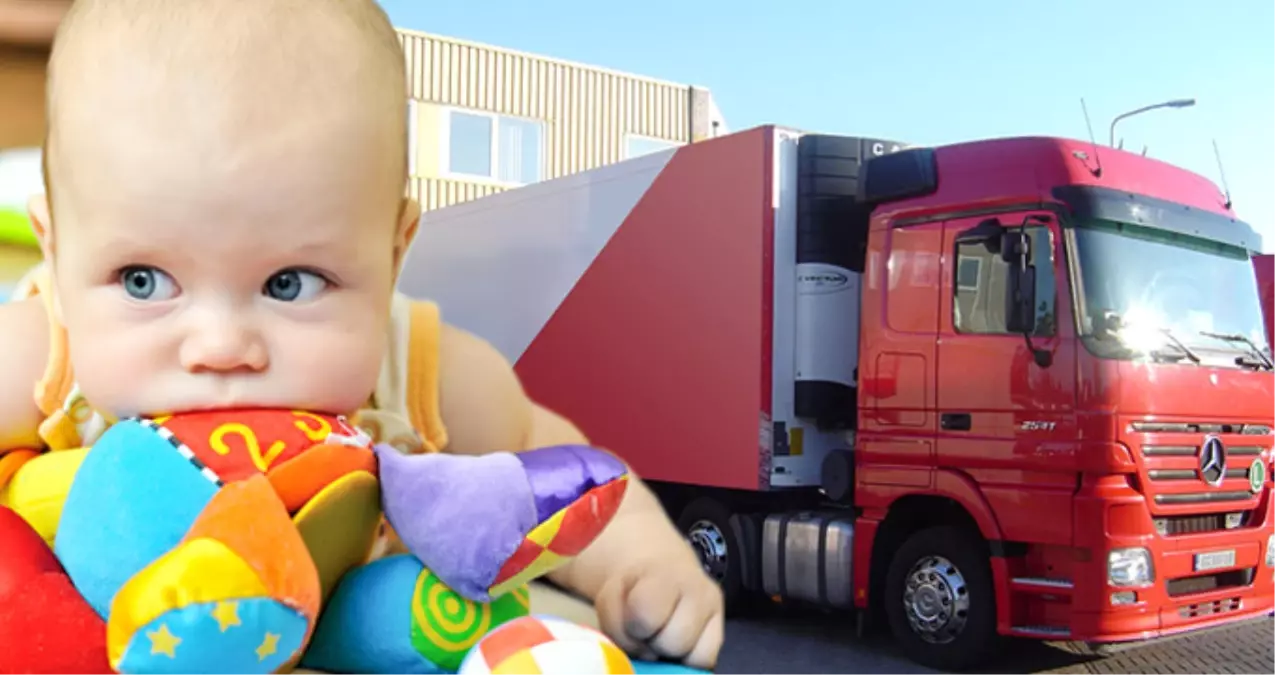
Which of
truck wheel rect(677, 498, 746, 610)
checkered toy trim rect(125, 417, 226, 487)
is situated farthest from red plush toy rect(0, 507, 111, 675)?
truck wheel rect(677, 498, 746, 610)

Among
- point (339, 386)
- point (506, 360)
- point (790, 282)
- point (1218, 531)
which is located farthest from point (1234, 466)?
point (339, 386)

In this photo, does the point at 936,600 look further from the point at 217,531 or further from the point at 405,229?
the point at 217,531

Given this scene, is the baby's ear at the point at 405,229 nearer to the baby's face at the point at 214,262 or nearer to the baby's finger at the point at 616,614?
the baby's face at the point at 214,262

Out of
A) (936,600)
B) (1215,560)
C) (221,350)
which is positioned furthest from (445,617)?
(1215,560)

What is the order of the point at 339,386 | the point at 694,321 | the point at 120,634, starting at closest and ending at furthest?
the point at 120,634 < the point at 339,386 < the point at 694,321

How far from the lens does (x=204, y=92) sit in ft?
4.12

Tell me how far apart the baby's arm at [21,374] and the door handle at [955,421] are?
5547 millimetres

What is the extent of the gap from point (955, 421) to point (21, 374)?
5606 mm

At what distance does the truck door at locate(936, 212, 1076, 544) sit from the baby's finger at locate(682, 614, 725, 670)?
471 centimetres

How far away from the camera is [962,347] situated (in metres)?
6.39

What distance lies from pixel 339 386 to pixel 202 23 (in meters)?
0.42

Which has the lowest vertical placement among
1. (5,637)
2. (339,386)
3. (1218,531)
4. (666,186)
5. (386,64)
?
(1218,531)

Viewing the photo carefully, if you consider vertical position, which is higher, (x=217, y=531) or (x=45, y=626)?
(x=217, y=531)

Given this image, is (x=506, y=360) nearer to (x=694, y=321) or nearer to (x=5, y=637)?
(x=5, y=637)
